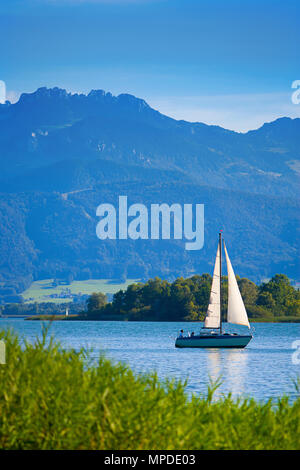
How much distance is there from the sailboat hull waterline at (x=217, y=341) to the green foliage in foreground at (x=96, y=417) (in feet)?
216

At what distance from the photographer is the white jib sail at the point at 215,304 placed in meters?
80.6

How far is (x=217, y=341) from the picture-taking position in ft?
266

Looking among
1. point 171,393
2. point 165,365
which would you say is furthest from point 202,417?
point 165,365

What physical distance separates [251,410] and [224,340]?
66.3m

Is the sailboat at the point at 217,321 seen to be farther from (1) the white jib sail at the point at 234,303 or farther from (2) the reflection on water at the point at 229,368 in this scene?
(2) the reflection on water at the point at 229,368

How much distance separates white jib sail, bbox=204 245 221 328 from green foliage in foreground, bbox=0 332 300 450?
65.5m

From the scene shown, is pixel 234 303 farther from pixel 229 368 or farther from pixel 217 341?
pixel 229 368

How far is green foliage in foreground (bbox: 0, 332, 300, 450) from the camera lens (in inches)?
531
